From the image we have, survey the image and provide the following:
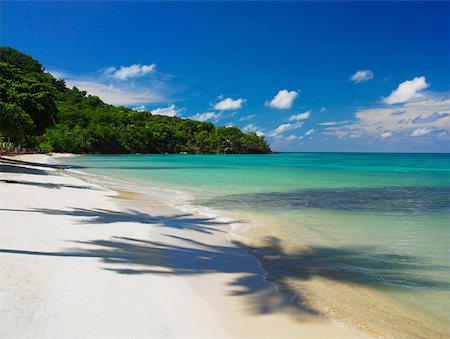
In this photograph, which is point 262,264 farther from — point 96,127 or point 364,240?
point 96,127

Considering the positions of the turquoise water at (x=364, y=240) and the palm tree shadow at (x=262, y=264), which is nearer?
the palm tree shadow at (x=262, y=264)

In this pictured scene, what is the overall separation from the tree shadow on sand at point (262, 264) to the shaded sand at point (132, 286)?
0.03m

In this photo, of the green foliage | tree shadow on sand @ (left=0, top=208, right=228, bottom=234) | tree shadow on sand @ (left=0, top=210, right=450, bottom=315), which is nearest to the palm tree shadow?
tree shadow on sand @ (left=0, top=210, right=450, bottom=315)

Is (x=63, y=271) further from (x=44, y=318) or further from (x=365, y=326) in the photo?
(x=365, y=326)

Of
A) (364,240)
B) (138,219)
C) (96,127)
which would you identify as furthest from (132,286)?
(96,127)

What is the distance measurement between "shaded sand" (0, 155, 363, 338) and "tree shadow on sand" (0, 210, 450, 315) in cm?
3

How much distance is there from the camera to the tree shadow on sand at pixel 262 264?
5.46 metres

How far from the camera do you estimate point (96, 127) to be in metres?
111

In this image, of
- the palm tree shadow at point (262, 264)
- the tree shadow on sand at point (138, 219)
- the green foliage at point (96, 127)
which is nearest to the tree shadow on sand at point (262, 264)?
the palm tree shadow at point (262, 264)

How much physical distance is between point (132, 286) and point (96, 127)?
369ft

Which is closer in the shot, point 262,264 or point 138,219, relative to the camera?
point 262,264

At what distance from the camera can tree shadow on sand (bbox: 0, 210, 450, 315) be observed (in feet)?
17.9

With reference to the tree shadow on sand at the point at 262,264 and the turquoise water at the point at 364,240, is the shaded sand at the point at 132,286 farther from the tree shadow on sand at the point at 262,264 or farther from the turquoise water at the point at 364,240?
the turquoise water at the point at 364,240

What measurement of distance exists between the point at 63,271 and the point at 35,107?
3093cm
